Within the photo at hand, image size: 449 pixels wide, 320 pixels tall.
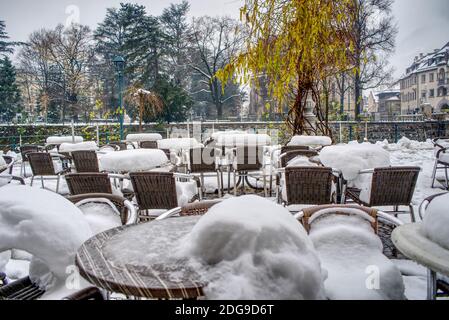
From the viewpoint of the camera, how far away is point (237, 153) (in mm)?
5086

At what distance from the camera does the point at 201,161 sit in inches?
203

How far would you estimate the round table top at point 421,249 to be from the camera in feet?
3.31

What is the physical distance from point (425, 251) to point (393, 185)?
2029 millimetres

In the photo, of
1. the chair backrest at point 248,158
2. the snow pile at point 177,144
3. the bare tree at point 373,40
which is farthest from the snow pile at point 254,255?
the bare tree at point 373,40

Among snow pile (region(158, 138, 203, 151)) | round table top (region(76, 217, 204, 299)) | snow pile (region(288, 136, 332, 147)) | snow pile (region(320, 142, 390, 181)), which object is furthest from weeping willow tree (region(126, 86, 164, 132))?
round table top (region(76, 217, 204, 299))

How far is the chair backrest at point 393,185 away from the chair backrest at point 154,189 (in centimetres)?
172

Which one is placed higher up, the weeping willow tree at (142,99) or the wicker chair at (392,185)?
the weeping willow tree at (142,99)

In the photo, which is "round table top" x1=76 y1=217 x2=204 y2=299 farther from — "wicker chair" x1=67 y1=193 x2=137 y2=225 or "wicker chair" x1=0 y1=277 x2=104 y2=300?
"wicker chair" x1=67 y1=193 x2=137 y2=225

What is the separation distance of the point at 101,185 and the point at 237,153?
8.24 feet

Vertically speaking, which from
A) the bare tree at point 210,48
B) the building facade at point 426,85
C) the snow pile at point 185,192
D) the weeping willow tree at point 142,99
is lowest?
the snow pile at point 185,192

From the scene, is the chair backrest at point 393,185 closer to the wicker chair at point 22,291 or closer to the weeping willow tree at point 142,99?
the wicker chair at point 22,291

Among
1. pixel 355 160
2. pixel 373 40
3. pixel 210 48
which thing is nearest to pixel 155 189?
pixel 355 160

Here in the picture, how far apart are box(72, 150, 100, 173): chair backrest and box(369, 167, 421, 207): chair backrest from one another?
3798 mm

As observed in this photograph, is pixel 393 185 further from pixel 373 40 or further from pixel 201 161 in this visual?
pixel 373 40
